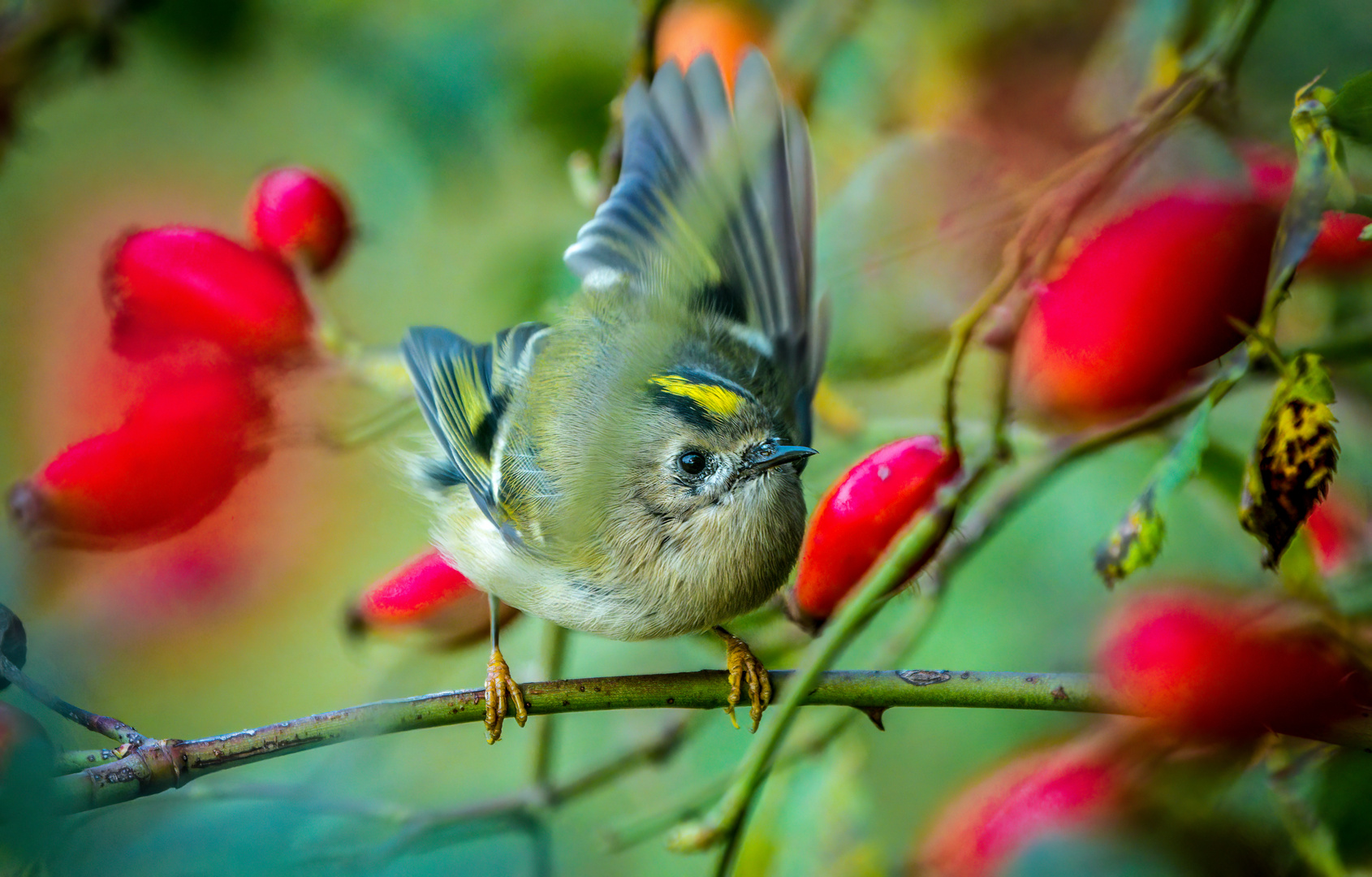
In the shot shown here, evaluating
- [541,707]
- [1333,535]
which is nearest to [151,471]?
[541,707]

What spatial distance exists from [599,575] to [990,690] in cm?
43

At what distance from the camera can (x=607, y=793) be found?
1.52m

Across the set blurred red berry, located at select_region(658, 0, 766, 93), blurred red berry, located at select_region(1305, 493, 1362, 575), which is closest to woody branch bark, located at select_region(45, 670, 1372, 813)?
blurred red berry, located at select_region(1305, 493, 1362, 575)

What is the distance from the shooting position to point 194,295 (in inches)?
40.1

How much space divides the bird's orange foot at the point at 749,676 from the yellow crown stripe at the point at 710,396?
0.23 m

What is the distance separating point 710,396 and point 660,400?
0.19 ft

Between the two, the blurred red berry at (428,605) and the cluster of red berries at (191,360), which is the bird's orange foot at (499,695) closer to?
the blurred red berry at (428,605)

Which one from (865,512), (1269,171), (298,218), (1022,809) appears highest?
(298,218)

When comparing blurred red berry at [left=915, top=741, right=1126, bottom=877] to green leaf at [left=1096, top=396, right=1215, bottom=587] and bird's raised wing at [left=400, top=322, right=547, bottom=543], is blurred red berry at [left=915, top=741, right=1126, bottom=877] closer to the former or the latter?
green leaf at [left=1096, top=396, right=1215, bottom=587]

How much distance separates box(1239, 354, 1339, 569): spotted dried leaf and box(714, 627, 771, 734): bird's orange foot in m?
0.41

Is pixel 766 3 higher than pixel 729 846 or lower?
higher

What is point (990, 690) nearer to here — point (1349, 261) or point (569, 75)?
point (1349, 261)

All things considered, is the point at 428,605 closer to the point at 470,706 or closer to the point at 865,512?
the point at 470,706

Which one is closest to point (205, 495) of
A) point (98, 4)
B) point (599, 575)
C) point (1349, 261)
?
point (599, 575)
